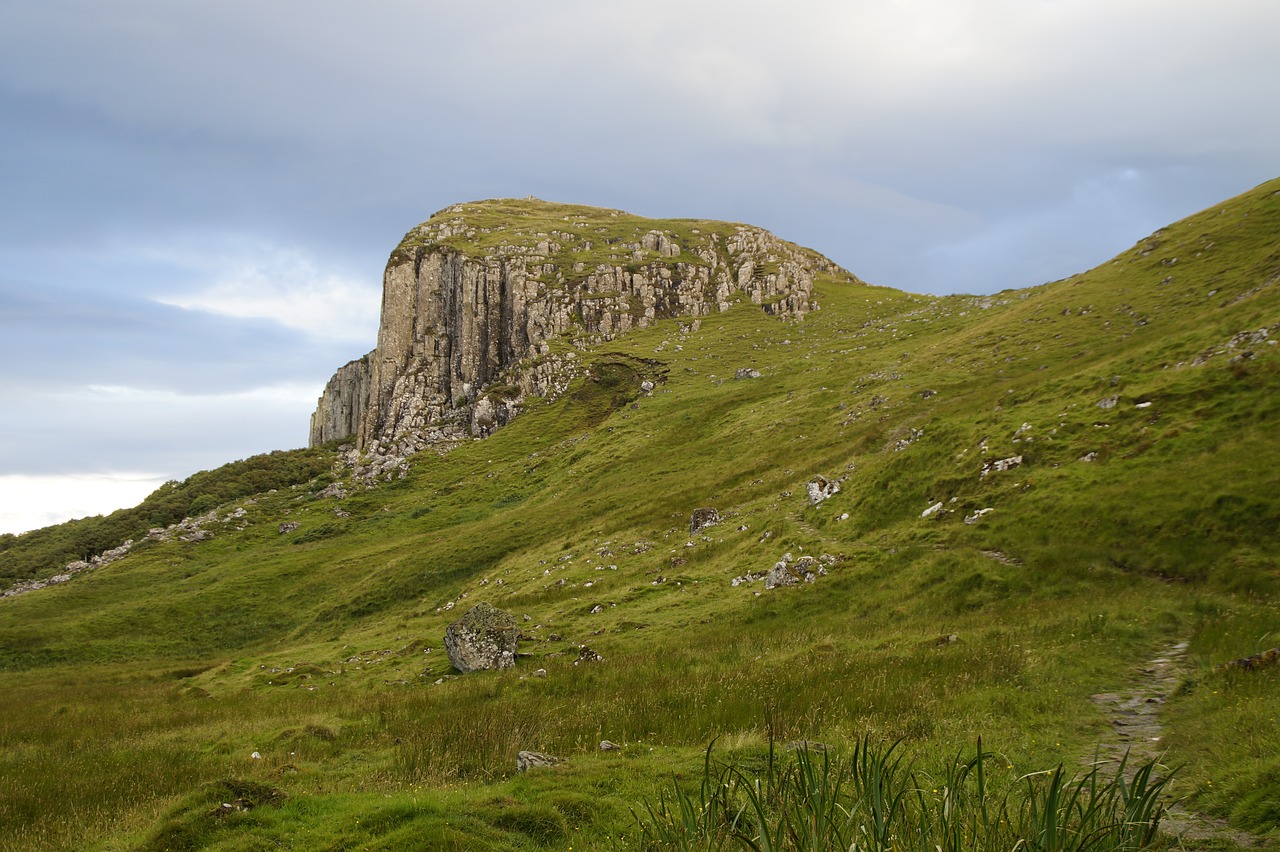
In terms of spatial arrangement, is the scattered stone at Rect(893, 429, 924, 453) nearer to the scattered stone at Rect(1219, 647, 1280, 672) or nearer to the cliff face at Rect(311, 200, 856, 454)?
the scattered stone at Rect(1219, 647, 1280, 672)

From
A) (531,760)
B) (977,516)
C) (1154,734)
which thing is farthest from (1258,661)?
(977,516)

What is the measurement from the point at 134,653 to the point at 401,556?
23.6 meters

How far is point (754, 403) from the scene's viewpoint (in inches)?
3438

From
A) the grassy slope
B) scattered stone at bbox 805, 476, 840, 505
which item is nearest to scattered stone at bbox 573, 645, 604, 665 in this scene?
the grassy slope

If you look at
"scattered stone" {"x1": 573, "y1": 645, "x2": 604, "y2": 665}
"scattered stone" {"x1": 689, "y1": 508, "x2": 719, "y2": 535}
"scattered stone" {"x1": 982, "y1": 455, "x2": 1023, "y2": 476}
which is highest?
"scattered stone" {"x1": 982, "y1": 455, "x2": 1023, "y2": 476}

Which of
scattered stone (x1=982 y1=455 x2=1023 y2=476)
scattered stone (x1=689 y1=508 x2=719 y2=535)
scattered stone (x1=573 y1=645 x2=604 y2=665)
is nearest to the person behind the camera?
scattered stone (x1=573 y1=645 x2=604 y2=665)

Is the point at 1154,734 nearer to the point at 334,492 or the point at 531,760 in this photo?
the point at 531,760

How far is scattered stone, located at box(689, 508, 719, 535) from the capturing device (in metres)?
46.2

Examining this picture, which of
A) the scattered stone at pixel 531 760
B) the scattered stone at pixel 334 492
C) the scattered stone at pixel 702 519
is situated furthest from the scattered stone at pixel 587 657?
the scattered stone at pixel 334 492

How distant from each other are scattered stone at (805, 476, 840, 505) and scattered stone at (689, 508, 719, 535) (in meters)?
7.27

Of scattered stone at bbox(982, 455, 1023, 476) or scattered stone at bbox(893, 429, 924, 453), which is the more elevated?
scattered stone at bbox(893, 429, 924, 453)

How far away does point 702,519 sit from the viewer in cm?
4669

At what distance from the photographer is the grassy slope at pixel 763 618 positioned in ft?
40.3

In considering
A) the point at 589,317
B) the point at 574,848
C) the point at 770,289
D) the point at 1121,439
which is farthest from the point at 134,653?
the point at 770,289
